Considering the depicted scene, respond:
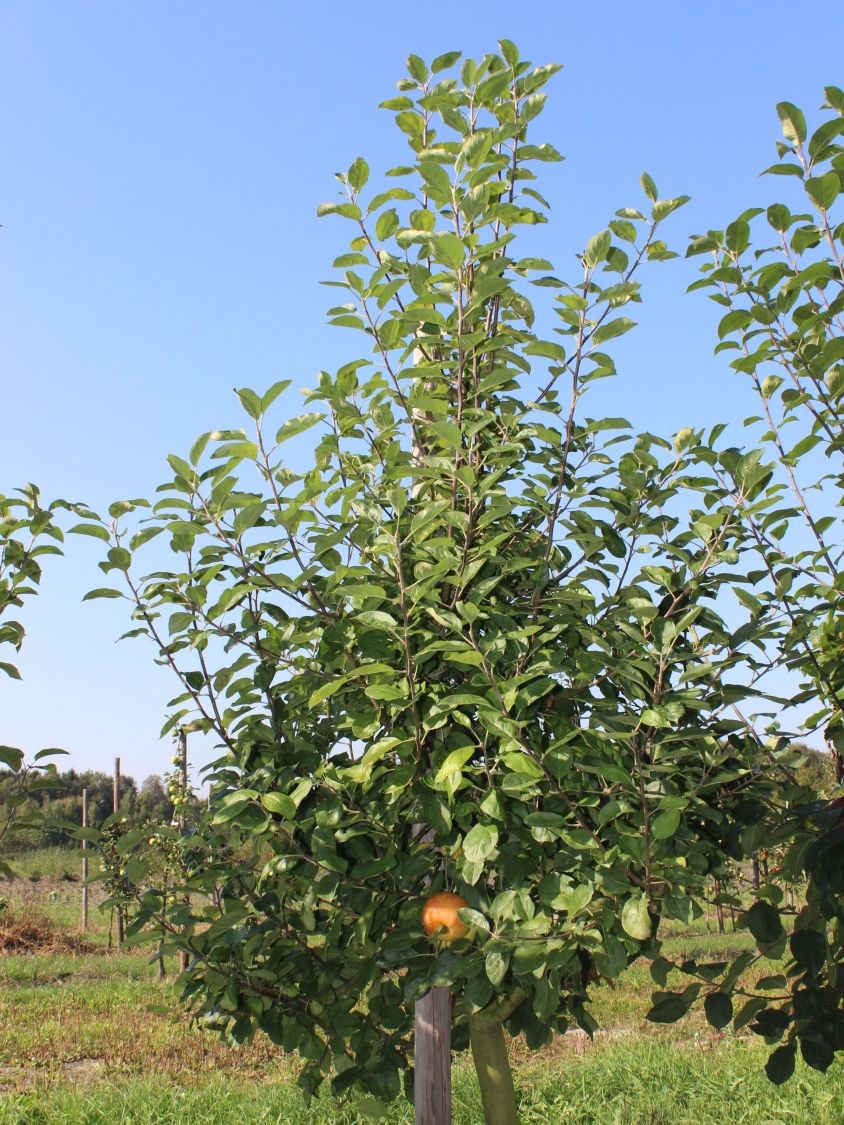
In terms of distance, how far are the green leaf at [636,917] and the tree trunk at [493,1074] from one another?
0.82 meters

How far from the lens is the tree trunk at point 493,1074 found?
250cm

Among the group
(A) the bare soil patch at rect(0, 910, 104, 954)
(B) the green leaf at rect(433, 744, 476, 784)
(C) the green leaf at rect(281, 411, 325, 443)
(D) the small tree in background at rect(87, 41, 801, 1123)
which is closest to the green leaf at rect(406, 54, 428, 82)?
(D) the small tree in background at rect(87, 41, 801, 1123)

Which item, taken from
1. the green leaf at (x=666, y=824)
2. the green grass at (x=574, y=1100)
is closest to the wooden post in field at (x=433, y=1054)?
the green leaf at (x=666, y=824)

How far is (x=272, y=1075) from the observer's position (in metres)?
6.84

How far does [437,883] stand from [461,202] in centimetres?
160

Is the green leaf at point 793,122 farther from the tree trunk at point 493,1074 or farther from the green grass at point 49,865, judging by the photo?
the green grass at point 49,865

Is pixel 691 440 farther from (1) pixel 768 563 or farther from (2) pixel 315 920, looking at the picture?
(2) pixel 315 920

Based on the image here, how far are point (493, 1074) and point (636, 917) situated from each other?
3.20ft

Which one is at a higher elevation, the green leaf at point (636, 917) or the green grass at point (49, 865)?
the green leaf at point (636, 917)

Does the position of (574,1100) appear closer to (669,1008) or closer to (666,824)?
(669,1008)

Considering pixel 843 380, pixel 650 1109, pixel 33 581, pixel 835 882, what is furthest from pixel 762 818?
pixel 650 1109

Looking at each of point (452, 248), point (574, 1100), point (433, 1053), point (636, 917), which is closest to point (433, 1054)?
point (433, 1053)

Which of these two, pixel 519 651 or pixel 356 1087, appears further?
pixel 356 1087

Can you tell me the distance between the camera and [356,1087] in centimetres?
264
